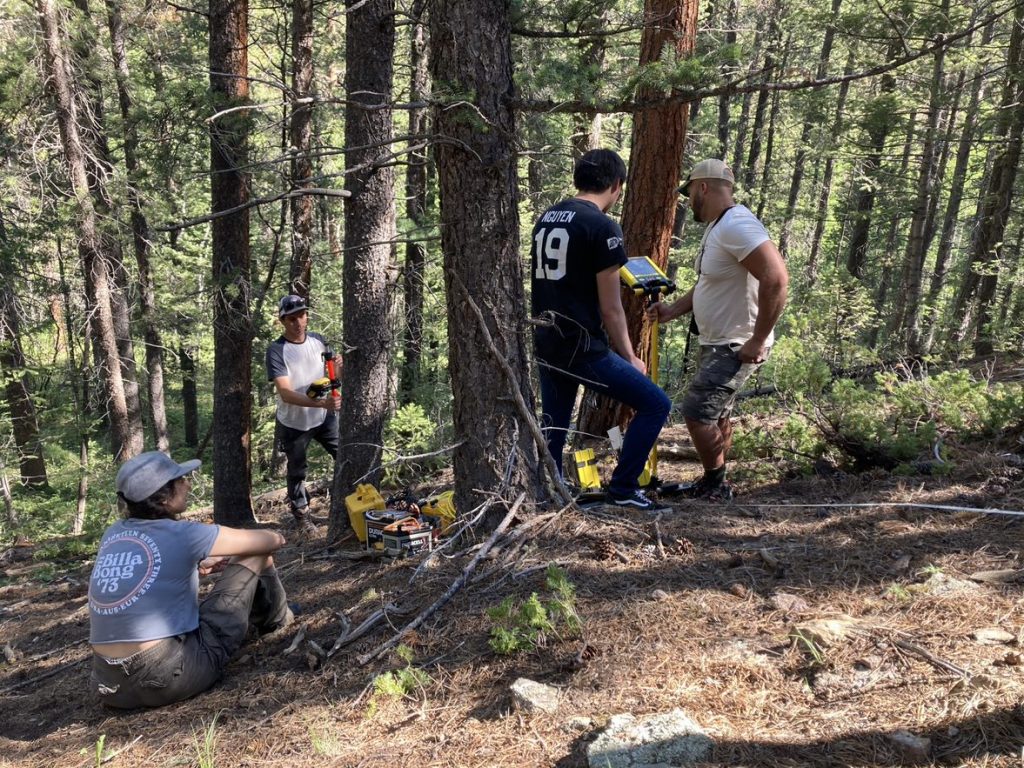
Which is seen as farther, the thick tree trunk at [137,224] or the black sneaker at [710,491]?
the thick tree trunk at [137,224]

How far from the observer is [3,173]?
10852 millimetres

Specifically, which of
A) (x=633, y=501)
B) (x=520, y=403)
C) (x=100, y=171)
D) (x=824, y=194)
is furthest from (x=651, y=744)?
(x=824, y=194)

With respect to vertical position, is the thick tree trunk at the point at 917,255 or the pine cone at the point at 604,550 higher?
the thick tree trunk at the point at 917,255

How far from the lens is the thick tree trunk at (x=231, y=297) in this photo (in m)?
7.75

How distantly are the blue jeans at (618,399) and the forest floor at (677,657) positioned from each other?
0.35m

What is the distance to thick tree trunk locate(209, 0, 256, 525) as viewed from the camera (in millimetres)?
7754

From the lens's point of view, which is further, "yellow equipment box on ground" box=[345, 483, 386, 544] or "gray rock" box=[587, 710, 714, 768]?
"yellow equipment box on ground" box=[345, 483, 386, 544]

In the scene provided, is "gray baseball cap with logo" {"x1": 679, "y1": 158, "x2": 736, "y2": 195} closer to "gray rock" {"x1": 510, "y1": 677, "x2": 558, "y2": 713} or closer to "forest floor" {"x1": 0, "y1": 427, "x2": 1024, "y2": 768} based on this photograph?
Result: "forest floor" {"x1": 0, "y1": 427, "x2": 1024, "y2": 768}

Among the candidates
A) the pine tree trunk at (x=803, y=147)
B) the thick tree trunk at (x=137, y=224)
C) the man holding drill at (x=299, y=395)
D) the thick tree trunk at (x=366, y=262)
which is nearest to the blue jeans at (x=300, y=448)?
the man holding drill at (x=299, y=395)

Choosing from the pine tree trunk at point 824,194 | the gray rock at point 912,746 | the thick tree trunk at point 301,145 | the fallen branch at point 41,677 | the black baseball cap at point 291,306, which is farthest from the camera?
the pine tree trunk at point 824,194

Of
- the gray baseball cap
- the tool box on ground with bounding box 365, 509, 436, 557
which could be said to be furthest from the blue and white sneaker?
the gray baseball cap

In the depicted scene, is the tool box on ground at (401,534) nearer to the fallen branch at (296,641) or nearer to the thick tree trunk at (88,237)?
the fallen branch at (296,641)

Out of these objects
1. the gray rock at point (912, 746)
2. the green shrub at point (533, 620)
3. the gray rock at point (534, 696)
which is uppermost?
the gray rock at point (912, 746)

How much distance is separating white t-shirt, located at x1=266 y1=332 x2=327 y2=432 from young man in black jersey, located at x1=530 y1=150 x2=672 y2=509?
3.00 metres
